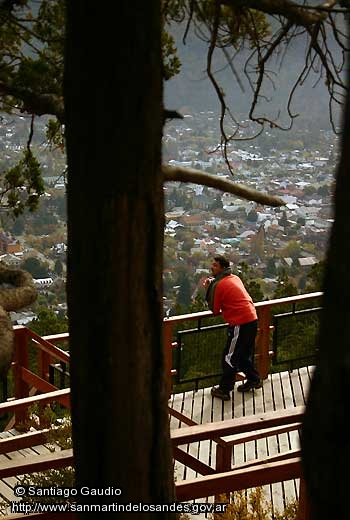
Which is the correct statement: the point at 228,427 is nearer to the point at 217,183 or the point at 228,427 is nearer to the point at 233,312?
the point at 217,183

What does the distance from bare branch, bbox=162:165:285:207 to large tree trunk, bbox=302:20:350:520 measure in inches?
49.8

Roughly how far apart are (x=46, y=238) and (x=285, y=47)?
8084mm

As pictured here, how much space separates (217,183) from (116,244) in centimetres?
71

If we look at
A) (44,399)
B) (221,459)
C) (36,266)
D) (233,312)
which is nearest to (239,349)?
(233,312)

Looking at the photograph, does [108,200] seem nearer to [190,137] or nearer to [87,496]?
[87,496]

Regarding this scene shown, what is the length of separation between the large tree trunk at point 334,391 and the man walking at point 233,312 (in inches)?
204

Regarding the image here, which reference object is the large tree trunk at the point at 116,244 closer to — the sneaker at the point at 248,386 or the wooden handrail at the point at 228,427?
the wooden handrail at the point at 228,427

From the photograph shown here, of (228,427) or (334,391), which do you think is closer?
(334,391)

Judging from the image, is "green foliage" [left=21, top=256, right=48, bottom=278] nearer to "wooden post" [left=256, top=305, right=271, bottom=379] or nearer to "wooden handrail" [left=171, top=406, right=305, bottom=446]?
"wooden post" [left=256, top=305, right=271, bottom=379]

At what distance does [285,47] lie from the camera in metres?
3.51

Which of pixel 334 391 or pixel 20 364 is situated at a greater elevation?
pixel 334 391

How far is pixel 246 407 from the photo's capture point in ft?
22.0

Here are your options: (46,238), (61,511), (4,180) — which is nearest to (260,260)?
(46,238)

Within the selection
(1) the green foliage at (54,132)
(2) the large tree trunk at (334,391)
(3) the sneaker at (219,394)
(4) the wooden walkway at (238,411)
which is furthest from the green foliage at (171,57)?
(3) the sneaker at (219,394)
